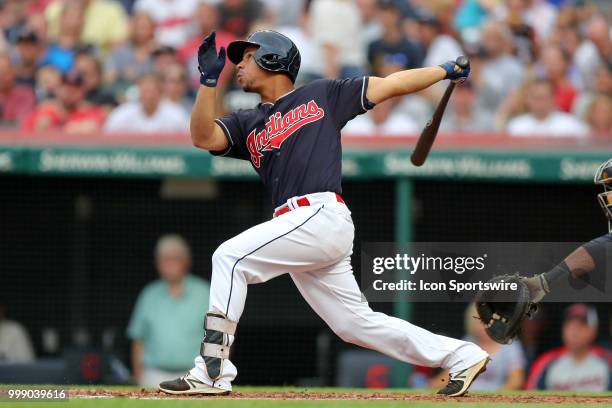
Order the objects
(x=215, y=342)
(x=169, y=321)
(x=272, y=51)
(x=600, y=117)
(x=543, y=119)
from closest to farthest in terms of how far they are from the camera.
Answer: (x=215, y=342) → (x=272, y=51) → (x=169, y=321) → (x=600, y=117) → (x=543, y=119)

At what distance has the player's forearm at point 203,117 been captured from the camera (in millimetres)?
5230

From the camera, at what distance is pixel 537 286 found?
5574 mm

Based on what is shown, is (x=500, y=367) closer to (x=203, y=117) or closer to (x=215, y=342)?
(x=215, y=342)

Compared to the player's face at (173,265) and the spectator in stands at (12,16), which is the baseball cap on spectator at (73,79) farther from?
the player's face at (173,265)

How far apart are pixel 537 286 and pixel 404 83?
123 centimetres

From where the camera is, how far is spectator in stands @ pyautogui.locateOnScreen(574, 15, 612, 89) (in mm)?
10539

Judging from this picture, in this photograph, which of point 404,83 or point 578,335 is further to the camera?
point 578,335

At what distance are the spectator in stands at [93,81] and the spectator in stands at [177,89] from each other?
19.8 inches

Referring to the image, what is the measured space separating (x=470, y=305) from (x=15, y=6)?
6.32 meters

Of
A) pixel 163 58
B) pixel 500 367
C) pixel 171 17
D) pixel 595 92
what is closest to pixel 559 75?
pixel 595 92

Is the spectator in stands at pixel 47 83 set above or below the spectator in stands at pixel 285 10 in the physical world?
below

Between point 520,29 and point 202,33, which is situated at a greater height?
point 520,29

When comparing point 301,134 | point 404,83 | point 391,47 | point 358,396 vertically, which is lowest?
point 358,396

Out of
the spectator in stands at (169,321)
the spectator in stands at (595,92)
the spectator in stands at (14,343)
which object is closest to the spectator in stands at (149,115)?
the spectator in stands at (169,321)
